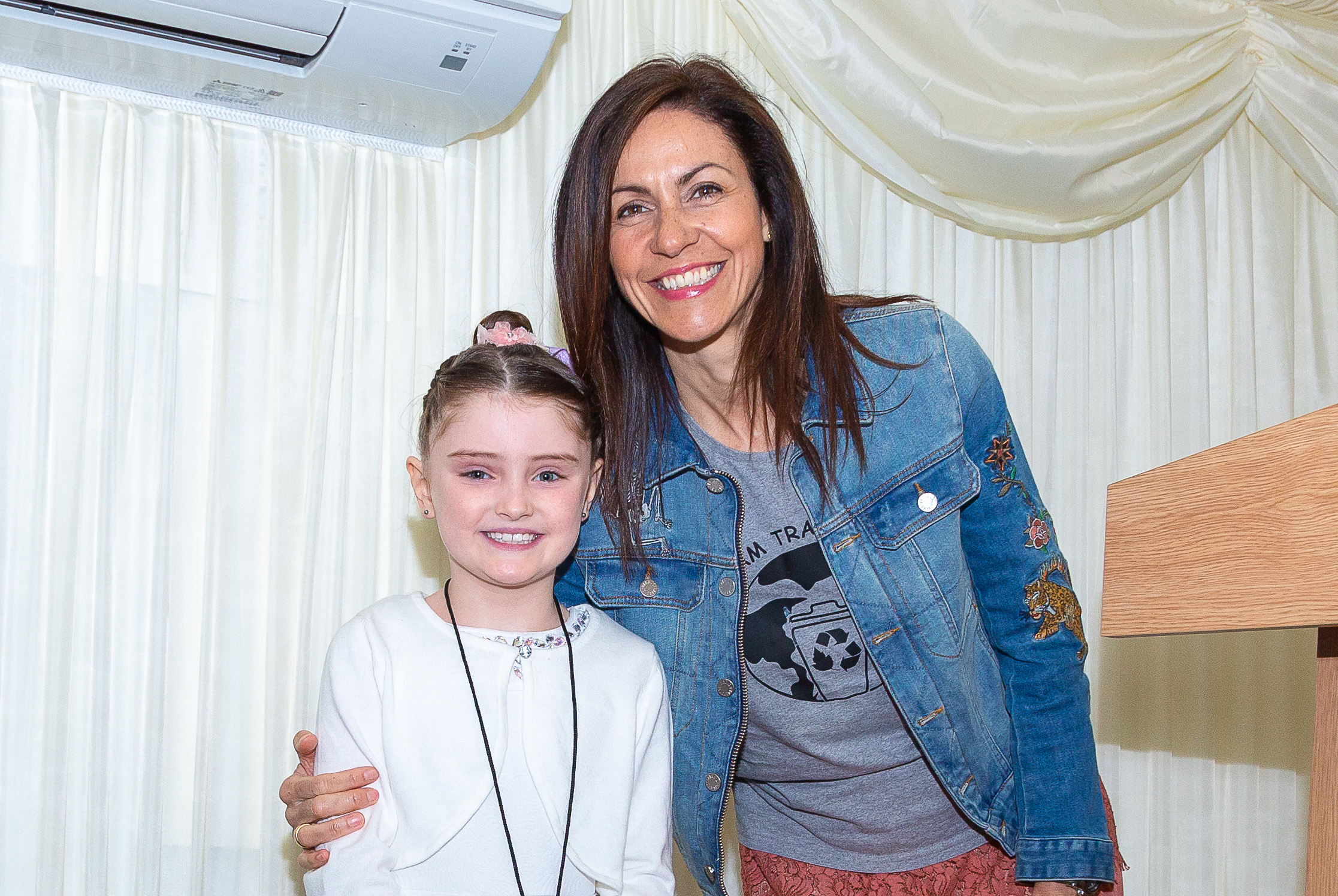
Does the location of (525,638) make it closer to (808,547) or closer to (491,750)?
(491,750)

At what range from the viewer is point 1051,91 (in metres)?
2.66

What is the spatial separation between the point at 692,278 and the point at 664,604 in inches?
18.5

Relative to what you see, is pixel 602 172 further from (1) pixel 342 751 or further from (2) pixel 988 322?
(2) pixel 988 322

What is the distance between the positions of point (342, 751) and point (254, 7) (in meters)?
1.14

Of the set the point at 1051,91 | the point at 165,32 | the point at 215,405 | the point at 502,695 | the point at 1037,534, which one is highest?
the point at 1051,91

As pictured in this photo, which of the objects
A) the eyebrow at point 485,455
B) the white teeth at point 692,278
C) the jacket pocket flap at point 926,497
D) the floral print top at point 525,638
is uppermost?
the white teeth at point 692,278

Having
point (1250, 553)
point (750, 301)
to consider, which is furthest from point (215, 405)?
point (1250, 553)

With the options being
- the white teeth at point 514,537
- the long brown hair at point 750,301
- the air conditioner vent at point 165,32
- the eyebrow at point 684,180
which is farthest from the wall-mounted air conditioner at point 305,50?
the white teeth at point 514,537

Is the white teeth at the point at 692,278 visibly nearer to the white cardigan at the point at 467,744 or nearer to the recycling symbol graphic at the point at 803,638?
the recycling symbol graphic at the point at 803,638

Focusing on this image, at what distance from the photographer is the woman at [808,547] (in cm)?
151

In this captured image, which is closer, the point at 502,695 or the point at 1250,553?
the point at 1250,553

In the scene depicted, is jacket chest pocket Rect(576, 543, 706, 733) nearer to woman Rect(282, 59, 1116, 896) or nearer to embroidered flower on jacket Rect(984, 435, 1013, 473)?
woman Rect(282, 59, 1116, 896)

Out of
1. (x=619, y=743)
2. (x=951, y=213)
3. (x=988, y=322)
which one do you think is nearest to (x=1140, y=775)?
(x=988, y=322)

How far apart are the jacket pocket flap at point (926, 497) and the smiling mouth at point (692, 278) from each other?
15.2 inches
